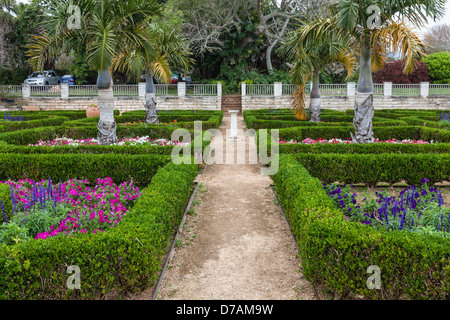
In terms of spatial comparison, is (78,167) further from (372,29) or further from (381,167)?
(372,29)

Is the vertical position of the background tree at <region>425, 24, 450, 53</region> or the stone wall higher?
the background tree at <region>425, 24, 450, 53</region>

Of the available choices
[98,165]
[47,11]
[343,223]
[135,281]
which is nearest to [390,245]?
[343,223]

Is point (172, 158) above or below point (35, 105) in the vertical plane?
below

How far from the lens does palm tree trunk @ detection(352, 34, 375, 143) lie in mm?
9945

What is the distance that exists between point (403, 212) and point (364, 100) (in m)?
5.85

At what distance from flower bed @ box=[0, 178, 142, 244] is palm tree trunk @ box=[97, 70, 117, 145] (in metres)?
3.55

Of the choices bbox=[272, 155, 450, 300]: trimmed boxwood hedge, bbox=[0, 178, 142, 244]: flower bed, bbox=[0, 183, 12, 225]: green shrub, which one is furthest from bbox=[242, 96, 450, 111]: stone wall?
bbox=[272, 155, 450, 300]: trimmed boxwood hedge

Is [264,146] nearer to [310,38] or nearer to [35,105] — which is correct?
[310,38]

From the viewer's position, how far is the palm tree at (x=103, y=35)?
8.95m

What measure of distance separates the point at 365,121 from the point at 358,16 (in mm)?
2780

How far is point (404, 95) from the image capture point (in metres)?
26.3

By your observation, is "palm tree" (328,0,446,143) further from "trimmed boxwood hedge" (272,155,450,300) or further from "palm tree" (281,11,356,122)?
"trimmed boxwood hedge" (272,155,450,300)

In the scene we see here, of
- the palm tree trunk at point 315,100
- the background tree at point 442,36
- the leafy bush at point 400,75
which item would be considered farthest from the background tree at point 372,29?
the background tree at point 442,36

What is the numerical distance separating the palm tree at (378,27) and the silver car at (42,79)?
25.2 m
